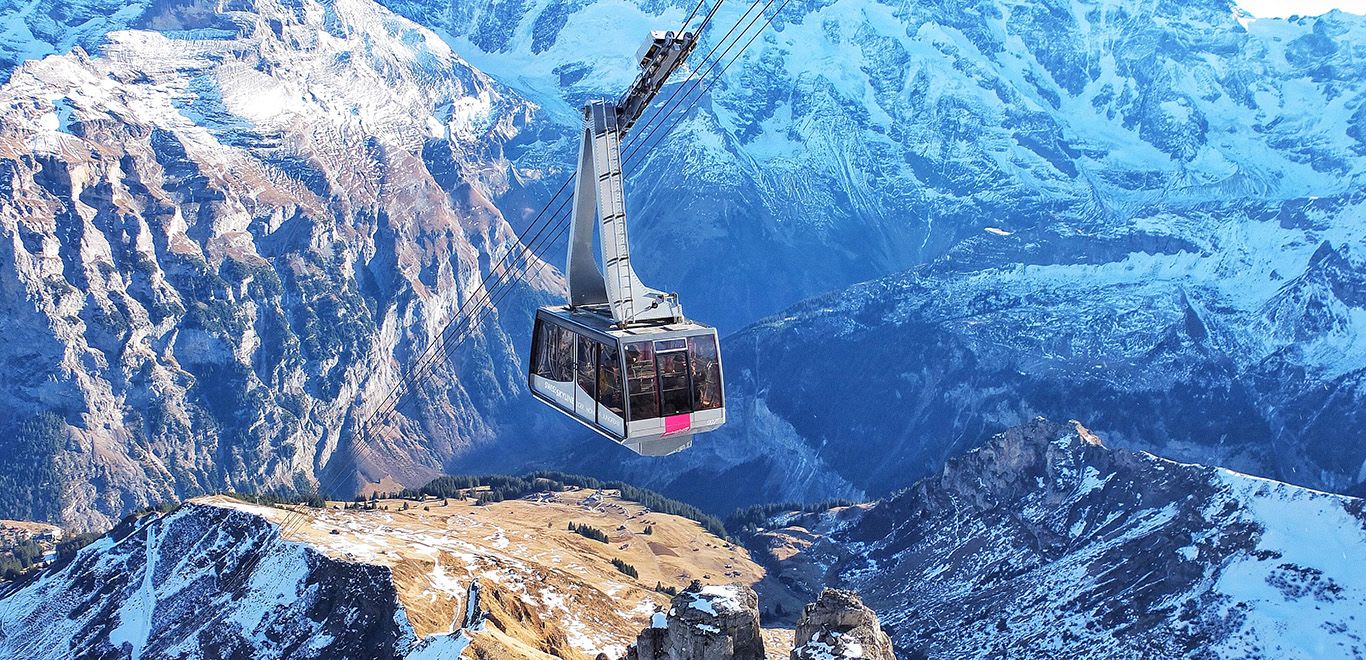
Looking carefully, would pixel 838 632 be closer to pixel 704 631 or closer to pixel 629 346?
pixel 704 631

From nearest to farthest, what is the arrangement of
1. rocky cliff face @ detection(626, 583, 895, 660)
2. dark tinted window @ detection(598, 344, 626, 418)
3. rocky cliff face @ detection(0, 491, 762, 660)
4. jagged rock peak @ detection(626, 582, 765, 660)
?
dark tinted window @ detection(598, 344, 626, 418), rocky cliff face @ detection(626, 583, 895, 660), jagged rock peak @ detection(626, 582, 765, 660), rocky cliff face @ detection(0, 491, 762, 660)

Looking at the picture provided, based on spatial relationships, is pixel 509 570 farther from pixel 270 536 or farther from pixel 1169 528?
pixel 1169 528

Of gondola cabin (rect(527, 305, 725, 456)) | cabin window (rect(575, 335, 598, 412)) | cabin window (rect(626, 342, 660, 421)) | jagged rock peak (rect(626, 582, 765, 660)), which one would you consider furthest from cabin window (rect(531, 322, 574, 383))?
jagged rock peak (rect(626, 582, 765, 660))

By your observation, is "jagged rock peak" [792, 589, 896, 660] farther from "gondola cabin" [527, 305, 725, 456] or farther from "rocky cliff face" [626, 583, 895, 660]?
"gondola cabin" [527, 305, 725, 456]

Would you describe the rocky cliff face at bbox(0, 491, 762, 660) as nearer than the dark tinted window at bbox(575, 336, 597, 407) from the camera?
No

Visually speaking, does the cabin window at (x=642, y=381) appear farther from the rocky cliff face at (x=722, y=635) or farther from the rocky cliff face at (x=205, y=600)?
the rocky cliff face at (x=205, y=600)

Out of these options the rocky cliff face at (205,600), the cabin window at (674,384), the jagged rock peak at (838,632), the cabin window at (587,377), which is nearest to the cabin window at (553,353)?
the cabin window at (587,377)

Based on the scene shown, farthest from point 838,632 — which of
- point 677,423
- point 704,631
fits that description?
point 677,423
